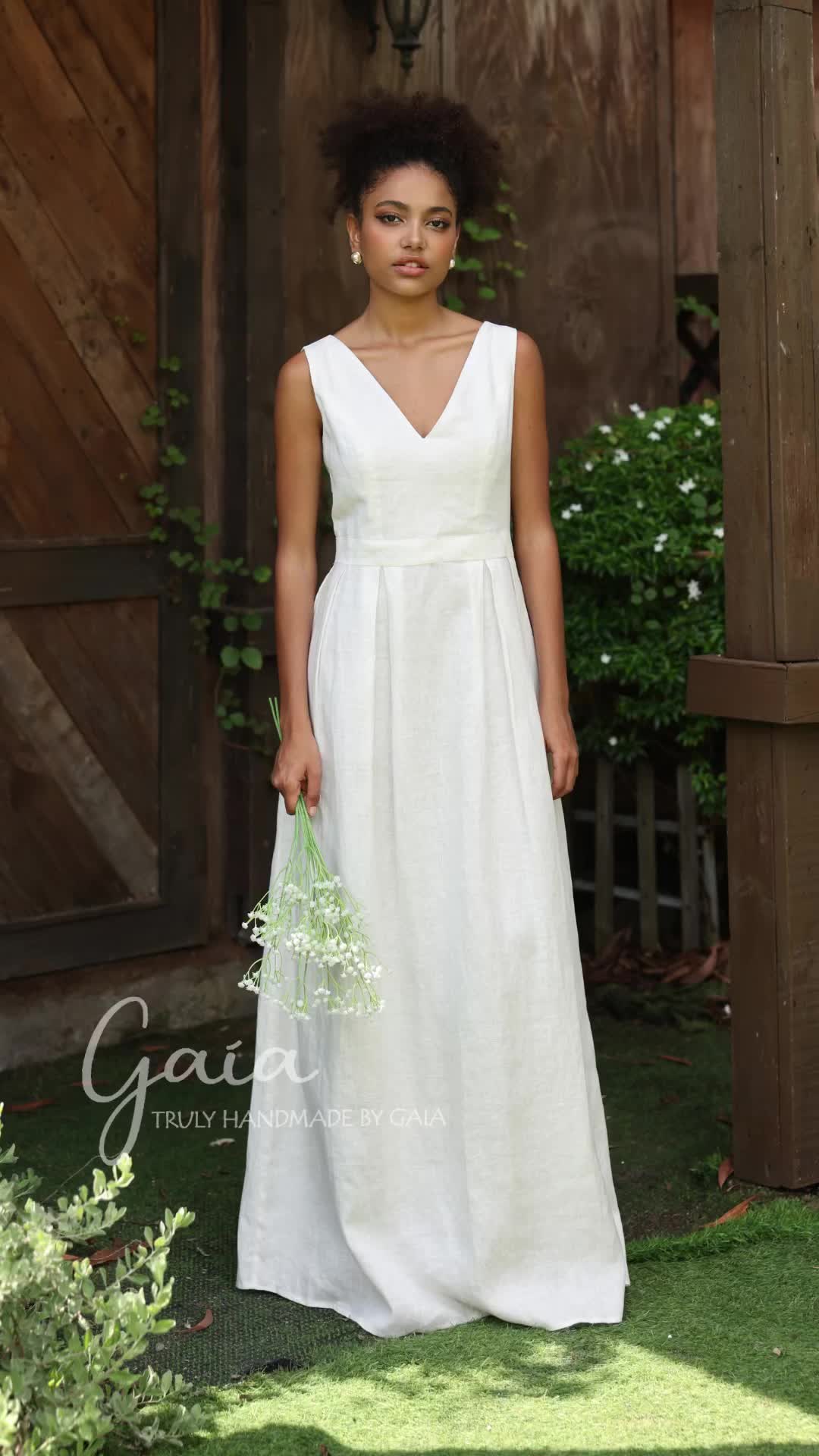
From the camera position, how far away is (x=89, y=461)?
16.2 feet

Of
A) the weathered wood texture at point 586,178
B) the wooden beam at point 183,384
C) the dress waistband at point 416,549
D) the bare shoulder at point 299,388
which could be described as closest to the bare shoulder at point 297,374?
the bare shoulder at point 299,388

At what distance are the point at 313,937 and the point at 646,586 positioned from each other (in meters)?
2.62

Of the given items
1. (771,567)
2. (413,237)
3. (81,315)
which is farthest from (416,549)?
(81,315)

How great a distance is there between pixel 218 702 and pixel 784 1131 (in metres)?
2.22

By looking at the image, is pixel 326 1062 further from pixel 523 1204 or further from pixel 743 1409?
pixel 743 1409

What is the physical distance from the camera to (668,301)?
6.34 metres

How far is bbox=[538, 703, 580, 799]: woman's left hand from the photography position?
11.1 ft

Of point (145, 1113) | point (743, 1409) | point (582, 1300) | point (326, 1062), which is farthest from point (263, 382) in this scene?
point (743, 1409)

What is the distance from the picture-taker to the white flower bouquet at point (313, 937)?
3.18m

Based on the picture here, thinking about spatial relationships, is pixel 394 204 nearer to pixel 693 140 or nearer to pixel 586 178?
pixel 586 178

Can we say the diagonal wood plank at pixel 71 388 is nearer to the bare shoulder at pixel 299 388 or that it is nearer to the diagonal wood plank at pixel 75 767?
the diagonal wood plank at pixel 75 767

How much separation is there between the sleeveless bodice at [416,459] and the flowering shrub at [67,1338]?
1.26 meters

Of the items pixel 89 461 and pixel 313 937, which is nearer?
pixel 313 937

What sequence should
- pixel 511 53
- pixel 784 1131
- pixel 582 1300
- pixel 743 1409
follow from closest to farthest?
1. pixel 743 1409
2. pixel 582 1300
3. pixel 784 1131
4. pixel 511 53
